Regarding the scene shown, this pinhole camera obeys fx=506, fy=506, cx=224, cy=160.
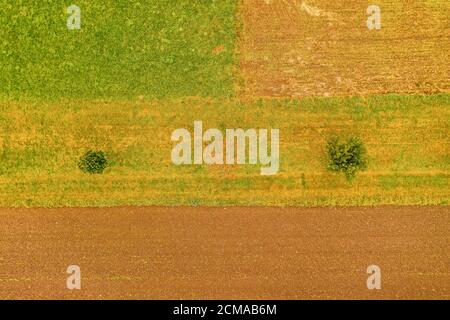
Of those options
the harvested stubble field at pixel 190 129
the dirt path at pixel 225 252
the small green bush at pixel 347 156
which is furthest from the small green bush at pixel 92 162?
the small green bush at pixel 347 156

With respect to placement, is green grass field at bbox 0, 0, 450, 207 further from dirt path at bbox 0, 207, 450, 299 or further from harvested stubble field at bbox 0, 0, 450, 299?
dirt path at bbox 0, 207, 450, 299

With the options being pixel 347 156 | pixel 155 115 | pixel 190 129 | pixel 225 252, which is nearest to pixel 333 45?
pixel 347 156

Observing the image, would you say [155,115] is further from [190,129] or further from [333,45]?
[333,45]

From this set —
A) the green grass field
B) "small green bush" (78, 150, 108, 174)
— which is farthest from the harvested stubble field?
"small green bush" (78, 150, 108, 174)

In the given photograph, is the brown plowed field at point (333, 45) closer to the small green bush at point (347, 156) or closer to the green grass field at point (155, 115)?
the green grass field at point (155, 115)

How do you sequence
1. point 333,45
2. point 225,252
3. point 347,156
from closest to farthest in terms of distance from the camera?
point 347,156 → point 225,252 → point 333,45
